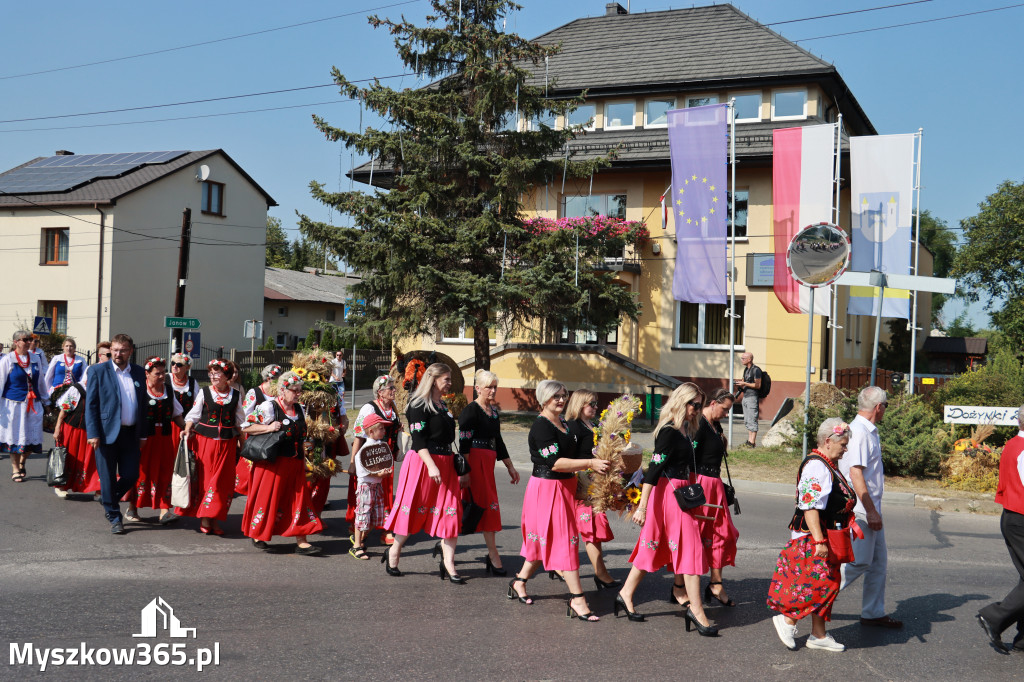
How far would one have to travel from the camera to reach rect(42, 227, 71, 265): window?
122 feet

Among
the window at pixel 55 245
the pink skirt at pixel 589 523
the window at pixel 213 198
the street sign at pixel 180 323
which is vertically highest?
the window at pixel 213 198

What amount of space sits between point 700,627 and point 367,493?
11.2 feet

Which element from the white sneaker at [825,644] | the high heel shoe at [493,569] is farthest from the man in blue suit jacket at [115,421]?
the white sneaker at [825,644]

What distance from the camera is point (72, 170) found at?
4041 centimetres

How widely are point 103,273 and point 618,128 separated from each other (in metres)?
22.6

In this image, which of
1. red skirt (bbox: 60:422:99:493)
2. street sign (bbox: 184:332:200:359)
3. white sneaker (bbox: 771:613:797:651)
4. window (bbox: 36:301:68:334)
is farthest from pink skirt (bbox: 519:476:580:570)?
window (bbox: 36:301:68:334)

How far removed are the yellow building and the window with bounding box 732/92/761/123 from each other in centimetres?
4

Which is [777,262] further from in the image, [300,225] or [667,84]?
[300,225]

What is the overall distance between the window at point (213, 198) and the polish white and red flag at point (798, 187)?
29939 mm

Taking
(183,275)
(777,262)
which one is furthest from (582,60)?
(183,275)

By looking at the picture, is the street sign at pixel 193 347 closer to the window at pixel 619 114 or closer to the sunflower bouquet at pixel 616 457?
the window at pixel 619 114

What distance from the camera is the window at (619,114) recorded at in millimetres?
27308

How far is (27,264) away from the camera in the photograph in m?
37.9

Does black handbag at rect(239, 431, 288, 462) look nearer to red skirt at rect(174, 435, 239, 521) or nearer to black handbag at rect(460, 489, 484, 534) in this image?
red skirt at rect(174, 435, 239, 521)
